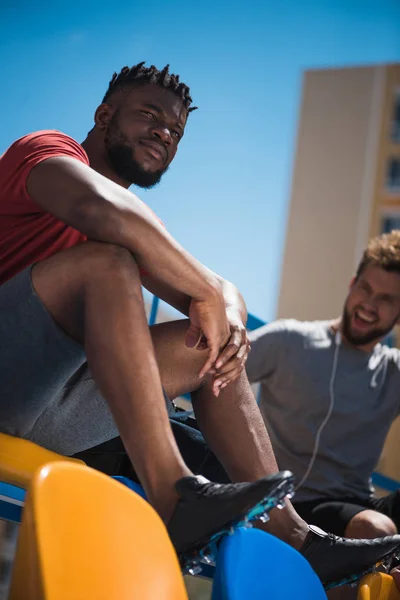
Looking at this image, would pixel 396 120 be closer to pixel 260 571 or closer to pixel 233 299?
pixel 233 299

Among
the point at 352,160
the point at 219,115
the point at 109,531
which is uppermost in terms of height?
the point at 352,160

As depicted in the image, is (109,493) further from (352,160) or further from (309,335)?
(352,160)

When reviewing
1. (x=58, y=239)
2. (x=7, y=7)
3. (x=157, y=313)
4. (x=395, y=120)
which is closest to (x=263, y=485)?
(x=58, y=239)

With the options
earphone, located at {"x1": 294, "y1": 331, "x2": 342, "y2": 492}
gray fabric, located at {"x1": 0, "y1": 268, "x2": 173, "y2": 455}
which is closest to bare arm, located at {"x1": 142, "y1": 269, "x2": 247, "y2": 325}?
gray fabric, located at {"x1": 0, "y1": 268, "x2": 173, "y2": 455}

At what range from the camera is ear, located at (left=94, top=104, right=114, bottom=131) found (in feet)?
4.60

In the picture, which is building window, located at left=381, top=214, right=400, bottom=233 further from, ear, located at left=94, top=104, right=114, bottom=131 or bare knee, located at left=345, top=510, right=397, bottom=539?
ear, located at left=94, top=104, right=114, bottom=131

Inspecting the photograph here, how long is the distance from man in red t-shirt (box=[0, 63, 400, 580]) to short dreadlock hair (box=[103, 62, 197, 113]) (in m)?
0.14

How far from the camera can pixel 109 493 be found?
0.69m

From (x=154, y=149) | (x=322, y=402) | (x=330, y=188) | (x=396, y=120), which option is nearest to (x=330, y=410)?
(x=322, y=402)

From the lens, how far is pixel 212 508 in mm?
809

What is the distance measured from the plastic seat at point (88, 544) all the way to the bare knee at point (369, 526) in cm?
99

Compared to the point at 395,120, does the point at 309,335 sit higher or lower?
lower

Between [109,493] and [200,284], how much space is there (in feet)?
1.37

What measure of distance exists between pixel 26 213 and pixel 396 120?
562 inches
